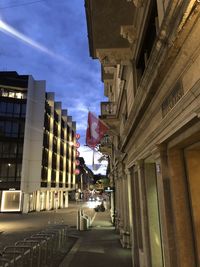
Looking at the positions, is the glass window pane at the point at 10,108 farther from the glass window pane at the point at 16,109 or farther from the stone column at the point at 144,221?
the stone column at the point at 144,221

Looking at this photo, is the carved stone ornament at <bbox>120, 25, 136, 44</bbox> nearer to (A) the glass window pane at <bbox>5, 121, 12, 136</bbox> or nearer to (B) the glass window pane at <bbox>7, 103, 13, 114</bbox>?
(A) the glass window pane at <bbox>5, 121, 12, 136</bbox>

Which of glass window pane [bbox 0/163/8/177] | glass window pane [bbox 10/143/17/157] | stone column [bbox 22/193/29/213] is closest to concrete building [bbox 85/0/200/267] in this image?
stone column [bbox 22/193/29/213]

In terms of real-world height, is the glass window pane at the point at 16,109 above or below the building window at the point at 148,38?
above

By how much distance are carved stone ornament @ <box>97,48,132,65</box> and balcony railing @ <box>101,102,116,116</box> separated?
718 centimetres

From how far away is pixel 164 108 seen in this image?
4.89 m

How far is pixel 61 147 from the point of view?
6731 centimetres

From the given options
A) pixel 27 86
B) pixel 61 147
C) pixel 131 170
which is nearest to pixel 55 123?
pixel 61 147

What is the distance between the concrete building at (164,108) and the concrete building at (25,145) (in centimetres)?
3862

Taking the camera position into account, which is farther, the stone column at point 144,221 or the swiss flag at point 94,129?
the swiss flag at point 94,129

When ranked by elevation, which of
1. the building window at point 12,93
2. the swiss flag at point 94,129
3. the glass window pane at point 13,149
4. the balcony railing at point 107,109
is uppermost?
the building window at point 12,93

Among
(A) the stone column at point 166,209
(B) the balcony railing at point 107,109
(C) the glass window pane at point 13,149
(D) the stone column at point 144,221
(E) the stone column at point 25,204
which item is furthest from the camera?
(C) the glass window pane at point 13,149

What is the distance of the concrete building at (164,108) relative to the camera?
11.6ft

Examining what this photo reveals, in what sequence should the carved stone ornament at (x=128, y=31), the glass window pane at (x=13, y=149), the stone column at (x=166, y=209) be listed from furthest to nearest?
the glass window pane at (x=13, y=149), the carved stone ornament at (x=128, y=31), the stone column at (x=166, y=209)

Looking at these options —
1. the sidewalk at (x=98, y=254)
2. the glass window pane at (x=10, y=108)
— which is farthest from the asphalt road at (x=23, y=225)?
the glass window pane at (x=10, y=108)
